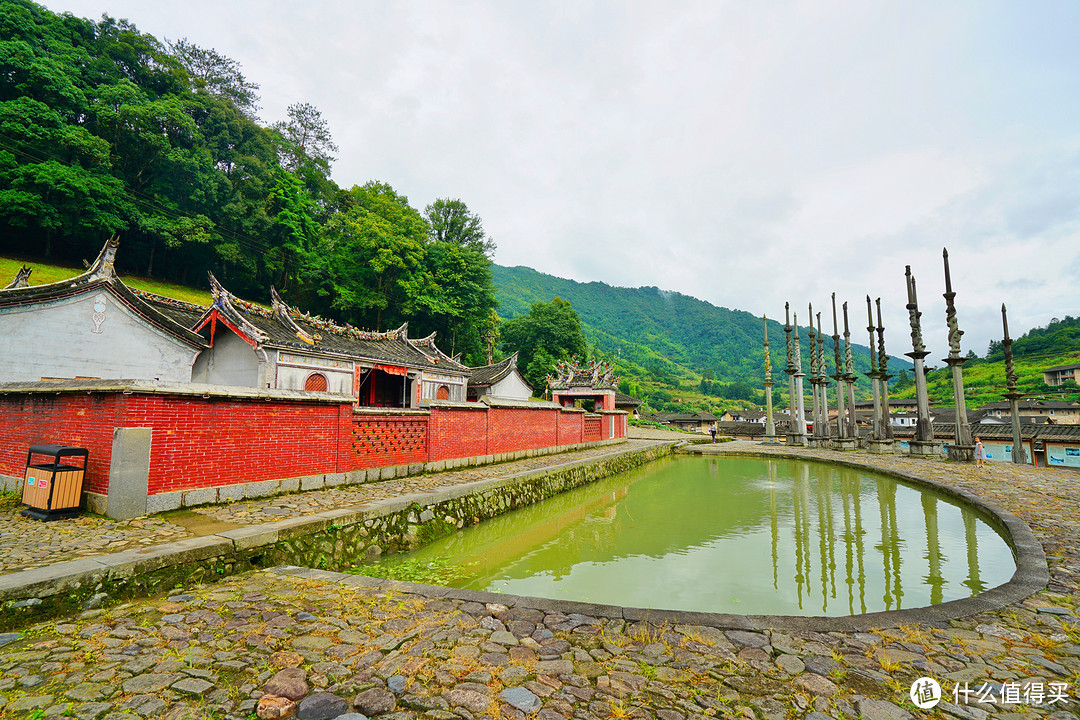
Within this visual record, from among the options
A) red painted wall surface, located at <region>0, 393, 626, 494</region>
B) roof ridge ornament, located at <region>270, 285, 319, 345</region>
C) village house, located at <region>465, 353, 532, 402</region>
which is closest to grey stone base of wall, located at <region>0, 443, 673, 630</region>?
red painted wall surface, located at <region>0, 393, 626, 494</region>

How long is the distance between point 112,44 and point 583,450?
41.8m

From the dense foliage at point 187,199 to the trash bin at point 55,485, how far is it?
2558cm

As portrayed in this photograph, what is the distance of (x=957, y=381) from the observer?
55.9 ft

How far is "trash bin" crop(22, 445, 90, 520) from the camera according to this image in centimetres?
561

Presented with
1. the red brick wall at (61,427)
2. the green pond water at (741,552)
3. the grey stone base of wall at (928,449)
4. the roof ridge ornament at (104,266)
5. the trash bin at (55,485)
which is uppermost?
the roof ridge ornament at (104,266)

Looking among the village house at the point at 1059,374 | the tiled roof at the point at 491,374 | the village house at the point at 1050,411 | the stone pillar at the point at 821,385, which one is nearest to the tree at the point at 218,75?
the tiled roof at the point at 491,374

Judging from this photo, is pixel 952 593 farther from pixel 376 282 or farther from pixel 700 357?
pixel 700 357

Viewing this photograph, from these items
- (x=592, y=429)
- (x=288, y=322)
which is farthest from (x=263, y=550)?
(x=592, y=429)

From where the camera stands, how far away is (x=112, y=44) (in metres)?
31.2

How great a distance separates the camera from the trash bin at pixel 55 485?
18.4ft

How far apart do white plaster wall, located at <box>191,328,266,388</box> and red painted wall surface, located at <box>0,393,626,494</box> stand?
6.95 metres

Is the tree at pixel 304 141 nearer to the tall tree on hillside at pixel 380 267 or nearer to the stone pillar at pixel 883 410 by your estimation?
the tall tree on hillside at pixel 380 267

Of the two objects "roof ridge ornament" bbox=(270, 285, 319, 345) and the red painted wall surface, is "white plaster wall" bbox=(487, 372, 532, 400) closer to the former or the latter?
"roof ridge ornament" bbox=(270, 285, 319, 345)

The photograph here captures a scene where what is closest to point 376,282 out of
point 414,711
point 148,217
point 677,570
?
point 148,217
